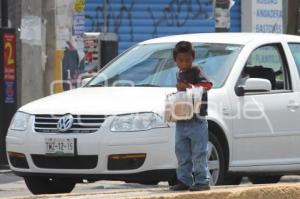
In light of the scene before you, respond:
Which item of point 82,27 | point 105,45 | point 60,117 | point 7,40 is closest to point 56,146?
point 60,117

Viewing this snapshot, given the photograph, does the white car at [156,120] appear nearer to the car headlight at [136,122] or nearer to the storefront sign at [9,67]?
the car headlight at [136,122]

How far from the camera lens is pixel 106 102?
8.63 meters

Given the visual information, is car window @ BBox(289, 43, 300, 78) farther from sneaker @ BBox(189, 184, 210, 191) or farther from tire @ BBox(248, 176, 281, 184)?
sneaker @ BBox(189, 184, 210, 191)

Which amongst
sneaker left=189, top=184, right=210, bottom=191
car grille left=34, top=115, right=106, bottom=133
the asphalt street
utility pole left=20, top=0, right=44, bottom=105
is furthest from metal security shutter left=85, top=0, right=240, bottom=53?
sneaker left=189, top=184, right=210, bottom=191

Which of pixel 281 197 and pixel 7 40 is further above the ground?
pixel 7 40

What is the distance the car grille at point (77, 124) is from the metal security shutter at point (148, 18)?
9.84 meters

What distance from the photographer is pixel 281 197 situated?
23.9 ft

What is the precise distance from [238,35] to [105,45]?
210 inches

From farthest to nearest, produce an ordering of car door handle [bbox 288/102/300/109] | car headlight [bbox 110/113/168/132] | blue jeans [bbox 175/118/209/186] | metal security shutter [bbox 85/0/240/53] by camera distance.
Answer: metal security shutter [bbox 85/0/240/53]
car door handle [bbox 288/102/300/109]
car headlight [bbox 110/113/168/132]
blue jeans [bbox 175/118/209/186]

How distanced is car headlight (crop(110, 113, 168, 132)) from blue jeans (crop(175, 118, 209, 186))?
26.0 inches

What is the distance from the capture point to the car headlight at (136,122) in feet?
27.5

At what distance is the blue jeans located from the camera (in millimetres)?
7605

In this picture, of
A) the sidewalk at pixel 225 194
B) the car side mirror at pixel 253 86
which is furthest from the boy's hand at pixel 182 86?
the car side mirror at pixel 253 86

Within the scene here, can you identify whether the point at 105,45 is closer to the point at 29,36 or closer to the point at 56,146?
the point at 29,36
